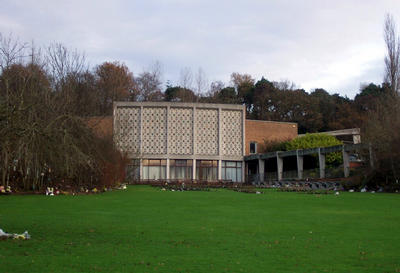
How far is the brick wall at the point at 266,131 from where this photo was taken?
66.5 m

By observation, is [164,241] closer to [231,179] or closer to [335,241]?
[335,241]

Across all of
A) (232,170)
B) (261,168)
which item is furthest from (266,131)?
(232,170)

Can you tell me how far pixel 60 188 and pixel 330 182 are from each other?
23.1 meters

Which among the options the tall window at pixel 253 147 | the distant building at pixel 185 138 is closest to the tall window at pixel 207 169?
the distant building at pixel 185 138

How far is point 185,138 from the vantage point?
62.5 meters

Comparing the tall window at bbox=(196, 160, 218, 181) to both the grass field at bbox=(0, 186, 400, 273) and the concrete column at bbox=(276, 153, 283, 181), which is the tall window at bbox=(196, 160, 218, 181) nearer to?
the concrete column at bbox=(276, 153, 283, 181)

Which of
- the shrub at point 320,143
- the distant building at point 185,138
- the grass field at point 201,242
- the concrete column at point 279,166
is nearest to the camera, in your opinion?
the grass field at point 201,242

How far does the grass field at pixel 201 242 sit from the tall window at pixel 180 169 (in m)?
44.5

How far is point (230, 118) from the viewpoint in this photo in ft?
210

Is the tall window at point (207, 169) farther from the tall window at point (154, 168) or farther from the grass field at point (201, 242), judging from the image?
the grass field at point (201, 242)

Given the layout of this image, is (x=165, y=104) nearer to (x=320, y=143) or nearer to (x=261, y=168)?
(x=261, y=168)

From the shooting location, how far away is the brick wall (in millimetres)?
66500

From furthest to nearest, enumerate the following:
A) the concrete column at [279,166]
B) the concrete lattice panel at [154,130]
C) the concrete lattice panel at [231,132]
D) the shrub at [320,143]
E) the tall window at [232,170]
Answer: the tall window at [232,170], the concrete lattice panel at [231,132], the concrete lattice panel at [154,130], the concrete column at [279,166], the shrub at [320,143]

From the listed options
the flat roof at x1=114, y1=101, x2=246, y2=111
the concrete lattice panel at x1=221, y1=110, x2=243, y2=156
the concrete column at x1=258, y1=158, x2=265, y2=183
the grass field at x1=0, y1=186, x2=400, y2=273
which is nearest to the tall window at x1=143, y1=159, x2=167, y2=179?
the flat roof at x1=114, y1=101, x2=246, y2=111
